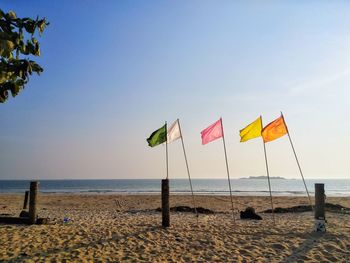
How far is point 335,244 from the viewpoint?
371 inches

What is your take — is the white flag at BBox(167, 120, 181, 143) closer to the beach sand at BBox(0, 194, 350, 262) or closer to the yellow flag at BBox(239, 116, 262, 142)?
the yellow flag at BBox(239, 116, 262, 142)

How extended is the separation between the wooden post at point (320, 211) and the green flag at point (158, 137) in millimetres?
6299

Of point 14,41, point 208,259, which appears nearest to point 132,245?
point 208,259

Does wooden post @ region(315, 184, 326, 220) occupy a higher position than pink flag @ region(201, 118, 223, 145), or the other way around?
pink flag @ region(201, 118, 223, 145)

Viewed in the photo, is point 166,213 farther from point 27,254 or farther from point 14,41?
point 14,41

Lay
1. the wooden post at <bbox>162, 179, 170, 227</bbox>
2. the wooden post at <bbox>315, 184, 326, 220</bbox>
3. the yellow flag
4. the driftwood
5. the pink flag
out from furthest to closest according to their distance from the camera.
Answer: the pink flag
the yellow flag
the driftwood
the wooden post at <bbox>162, 179, 170, 227</bbox>
the wooden post at <bbox>315, 184, 326, 220</bbox>

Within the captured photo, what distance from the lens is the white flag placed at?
43.8ft

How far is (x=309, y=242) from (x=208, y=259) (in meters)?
3.57

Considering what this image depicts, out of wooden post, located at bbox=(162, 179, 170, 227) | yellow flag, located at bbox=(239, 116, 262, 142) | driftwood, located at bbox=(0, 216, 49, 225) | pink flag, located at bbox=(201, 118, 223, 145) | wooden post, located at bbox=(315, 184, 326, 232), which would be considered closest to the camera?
wooden post, located at bbox=(315, 184, 326, 232)

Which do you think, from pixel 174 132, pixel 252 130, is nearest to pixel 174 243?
pixel 174 132

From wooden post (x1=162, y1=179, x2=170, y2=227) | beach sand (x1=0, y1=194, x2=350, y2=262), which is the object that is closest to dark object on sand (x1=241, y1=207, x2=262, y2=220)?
beach sand (x1=0, y1=194, x2=350, y2=262)

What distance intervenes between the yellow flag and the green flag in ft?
10.8

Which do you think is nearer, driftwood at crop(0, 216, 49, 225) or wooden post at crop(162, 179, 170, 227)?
wooden post at crop(162, 179, 170, 227)

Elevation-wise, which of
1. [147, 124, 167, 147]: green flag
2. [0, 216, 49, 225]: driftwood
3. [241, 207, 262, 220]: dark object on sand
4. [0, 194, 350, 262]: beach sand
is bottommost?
[0, 194, 350, 262]: beach sand
